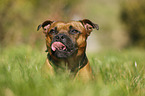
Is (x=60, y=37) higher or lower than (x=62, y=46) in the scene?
higher

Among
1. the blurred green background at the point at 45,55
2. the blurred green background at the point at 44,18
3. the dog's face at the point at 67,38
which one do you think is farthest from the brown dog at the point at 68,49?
the blurred green background at the point at 44,18

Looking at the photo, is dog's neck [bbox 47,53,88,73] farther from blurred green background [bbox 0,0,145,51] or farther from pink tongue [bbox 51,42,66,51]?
blurred green background [bbox 0,0,145,51]

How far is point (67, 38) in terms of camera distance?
367cm

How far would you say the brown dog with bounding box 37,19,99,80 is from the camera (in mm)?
3596

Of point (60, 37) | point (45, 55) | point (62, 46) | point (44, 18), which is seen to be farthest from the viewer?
point (44, 18)

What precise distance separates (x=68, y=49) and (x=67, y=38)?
0.67 ft

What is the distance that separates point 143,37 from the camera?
81.1 feet

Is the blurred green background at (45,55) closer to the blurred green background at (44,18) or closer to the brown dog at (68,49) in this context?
the blurred green background at (44,18)

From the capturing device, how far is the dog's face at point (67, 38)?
11.9 feet

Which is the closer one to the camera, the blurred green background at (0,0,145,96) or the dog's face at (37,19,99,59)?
the blurred green background at (0,0,145,96)

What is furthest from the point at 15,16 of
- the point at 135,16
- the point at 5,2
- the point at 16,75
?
the point at 135,16

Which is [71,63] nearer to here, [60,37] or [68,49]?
[68,49]

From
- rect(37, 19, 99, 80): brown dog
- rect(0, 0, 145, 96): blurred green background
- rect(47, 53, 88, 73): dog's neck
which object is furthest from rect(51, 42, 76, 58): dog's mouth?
rect(0, 0, 145, 96): blurred green background

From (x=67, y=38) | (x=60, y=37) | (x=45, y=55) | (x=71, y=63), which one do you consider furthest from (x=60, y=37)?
(x=45, y=55)
